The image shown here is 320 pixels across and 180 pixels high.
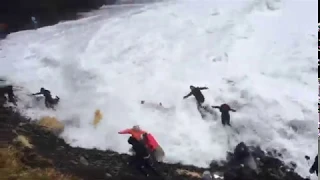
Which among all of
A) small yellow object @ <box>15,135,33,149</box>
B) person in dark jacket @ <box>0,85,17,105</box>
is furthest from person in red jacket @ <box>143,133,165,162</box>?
person in dark jacket @ <box>0,85,17,105</box>

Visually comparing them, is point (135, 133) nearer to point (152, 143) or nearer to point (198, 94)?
point (152, 143)

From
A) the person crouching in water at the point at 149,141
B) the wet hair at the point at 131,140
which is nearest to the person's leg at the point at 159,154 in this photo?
the person crouching in water at the point at 149,141

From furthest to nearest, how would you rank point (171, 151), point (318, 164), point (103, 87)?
point (103, 87), point (171, 151), point (318, 164)

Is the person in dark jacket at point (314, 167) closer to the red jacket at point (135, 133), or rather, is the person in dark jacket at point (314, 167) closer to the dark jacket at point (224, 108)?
the dark jacket at point (224, 108)

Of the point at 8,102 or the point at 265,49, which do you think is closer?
the point at 265,49

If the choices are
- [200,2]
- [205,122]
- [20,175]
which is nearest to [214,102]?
[205,122]

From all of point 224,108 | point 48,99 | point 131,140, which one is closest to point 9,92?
point 48,99

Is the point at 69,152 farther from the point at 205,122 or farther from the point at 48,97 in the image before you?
the point at 205,122
